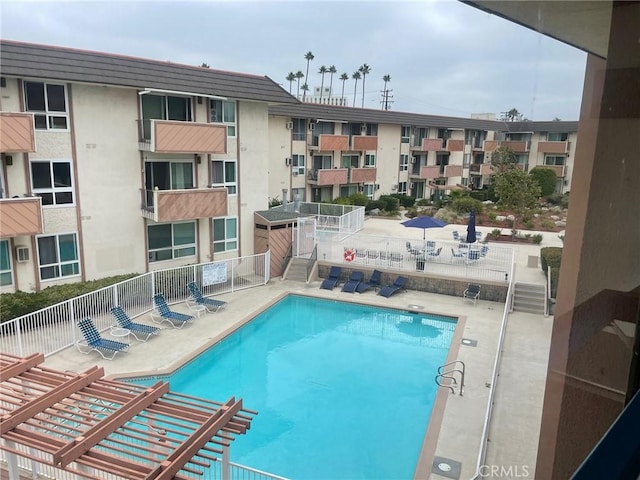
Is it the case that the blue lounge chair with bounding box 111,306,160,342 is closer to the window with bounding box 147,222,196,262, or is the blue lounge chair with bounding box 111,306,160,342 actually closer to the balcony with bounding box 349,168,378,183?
the window with bounding box 147,222,196,262

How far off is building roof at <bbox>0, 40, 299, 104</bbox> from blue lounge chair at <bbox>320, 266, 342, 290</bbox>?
7.93 metres

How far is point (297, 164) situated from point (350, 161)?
5.97 metres

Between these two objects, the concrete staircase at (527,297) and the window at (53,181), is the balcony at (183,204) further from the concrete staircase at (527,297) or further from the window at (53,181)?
the concrete staircase at (527,297)

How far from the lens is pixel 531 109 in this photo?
2250 mm

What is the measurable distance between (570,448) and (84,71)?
57.0 ft

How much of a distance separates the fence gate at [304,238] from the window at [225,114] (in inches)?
198

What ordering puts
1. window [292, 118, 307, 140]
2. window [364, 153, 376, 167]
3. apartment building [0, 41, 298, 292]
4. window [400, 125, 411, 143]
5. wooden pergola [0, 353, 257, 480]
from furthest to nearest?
window [400, 125, 411, 143]
window [364, 153, 376, 167]
window [292, 118, 307, 140]
apartment building [0, 41, 298, 292]
wooden pergola [0, 353, 257, 480]

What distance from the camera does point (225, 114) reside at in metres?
20.0

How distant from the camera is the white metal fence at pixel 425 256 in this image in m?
19.2

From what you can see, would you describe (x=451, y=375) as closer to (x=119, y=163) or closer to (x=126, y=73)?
(x=119, y=163)

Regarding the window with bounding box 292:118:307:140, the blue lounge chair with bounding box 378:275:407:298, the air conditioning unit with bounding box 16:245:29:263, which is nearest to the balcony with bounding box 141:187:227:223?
the air conditioning unit with bounding box 16:245:29:263

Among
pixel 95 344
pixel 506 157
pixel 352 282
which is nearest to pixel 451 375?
pixel 506 157

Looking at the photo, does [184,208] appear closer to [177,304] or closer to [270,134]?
[177,304]

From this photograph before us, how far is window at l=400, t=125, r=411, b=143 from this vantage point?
128 ft
